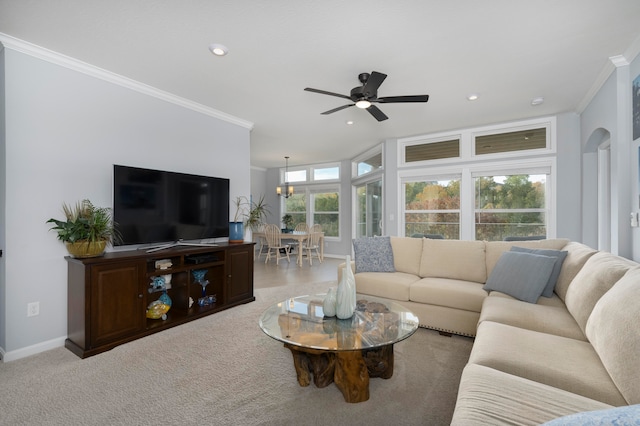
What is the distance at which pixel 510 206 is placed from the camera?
4.79 meters

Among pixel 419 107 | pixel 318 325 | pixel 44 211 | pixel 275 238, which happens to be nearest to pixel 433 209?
pixel 419 107

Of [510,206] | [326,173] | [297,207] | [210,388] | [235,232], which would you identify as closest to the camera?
[210,388]

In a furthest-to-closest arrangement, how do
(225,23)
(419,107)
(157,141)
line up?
(419,107) < (157,141) < (225,23)

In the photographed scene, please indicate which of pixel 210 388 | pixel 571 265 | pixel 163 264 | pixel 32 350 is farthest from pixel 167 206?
pixel 571 265

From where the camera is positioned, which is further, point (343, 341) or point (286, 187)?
point (286, 187)

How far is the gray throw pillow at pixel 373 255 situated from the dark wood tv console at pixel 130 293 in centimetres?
161

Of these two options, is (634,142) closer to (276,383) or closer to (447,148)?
(447,148)

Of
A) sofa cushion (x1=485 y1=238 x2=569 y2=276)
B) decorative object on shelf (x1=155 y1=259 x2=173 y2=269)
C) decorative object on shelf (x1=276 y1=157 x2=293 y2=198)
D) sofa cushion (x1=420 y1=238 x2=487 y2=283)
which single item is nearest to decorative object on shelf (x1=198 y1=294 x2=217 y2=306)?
decorative object on shelf (x1=155 y1=259 x2=173 y2=269)

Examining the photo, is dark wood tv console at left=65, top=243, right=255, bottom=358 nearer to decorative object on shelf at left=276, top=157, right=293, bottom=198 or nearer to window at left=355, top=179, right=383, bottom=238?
window at left=355, top=179, right=383, bottom=238

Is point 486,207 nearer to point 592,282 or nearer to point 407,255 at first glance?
A: point 407,255

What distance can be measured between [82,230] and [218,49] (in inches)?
76.9

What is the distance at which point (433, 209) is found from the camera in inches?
213

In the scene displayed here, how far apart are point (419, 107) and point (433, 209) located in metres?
2.12

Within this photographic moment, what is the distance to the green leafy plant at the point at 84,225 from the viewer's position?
2496 mm
